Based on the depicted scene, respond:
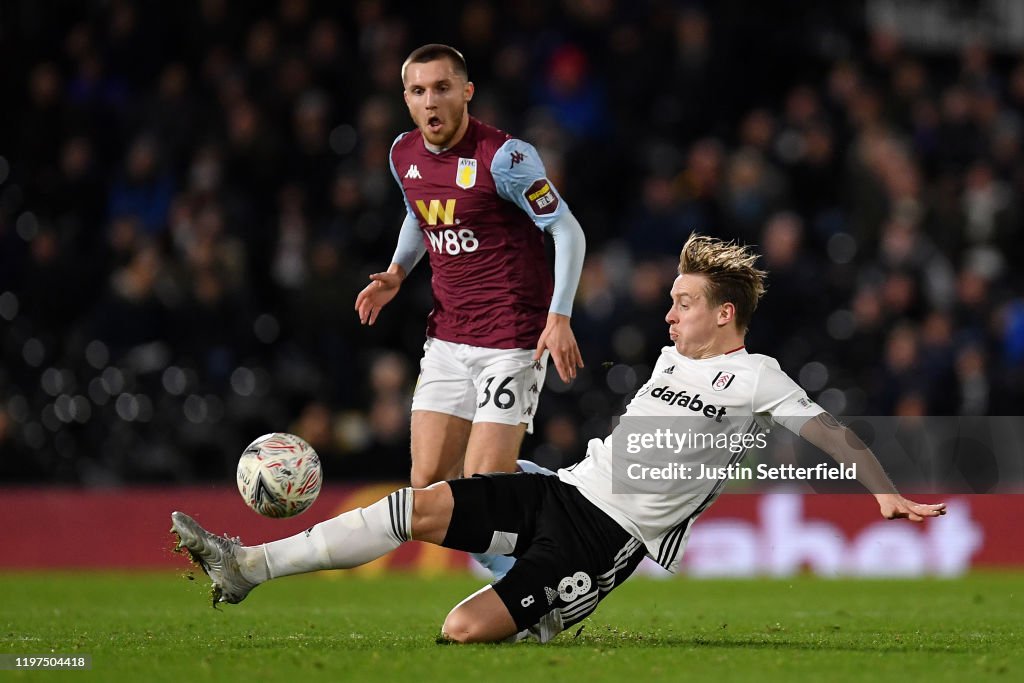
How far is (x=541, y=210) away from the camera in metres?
7.02

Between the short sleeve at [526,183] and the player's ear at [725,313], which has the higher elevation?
the short sleeve at [526,183]

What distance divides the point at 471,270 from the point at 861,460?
2439mm

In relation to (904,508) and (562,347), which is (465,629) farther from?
(904,508)

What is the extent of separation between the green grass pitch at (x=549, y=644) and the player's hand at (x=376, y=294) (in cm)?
162

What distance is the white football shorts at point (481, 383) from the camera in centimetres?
711

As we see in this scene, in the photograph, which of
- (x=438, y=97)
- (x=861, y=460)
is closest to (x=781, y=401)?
(x=861, y=460)

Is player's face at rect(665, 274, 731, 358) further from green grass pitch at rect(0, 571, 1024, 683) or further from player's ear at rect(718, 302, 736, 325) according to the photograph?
green grass pitch at rect(0, 571, 1024, 683)

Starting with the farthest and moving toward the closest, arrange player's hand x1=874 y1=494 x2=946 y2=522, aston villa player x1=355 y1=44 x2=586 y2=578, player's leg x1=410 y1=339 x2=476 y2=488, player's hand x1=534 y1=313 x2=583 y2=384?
player's leg x1=410 y1=339 x2=476 y2=488 < aston villa player x1=355 y1=44 x2=586 y2=578 < player's hand x1=534 y1=313 x2=583 y2=384 < player's hand x1=874 y1=494 x2=946 y2=522

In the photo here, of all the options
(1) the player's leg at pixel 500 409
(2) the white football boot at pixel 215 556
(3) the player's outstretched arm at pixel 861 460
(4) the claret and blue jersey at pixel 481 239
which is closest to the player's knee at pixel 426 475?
(1) the player's leg at pixel 500 409

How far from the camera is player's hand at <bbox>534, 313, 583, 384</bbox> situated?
21.2 feet

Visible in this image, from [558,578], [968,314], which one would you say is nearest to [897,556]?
[968,314]

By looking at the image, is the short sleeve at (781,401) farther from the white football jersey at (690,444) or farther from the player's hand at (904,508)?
the player's hand at (904,508)

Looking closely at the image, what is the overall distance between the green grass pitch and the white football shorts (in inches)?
44.1

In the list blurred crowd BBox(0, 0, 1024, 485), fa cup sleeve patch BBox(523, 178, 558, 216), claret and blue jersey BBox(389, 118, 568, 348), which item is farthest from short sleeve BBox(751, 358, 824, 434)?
blurred crowd BBox(0, 0, 1024, 485)
